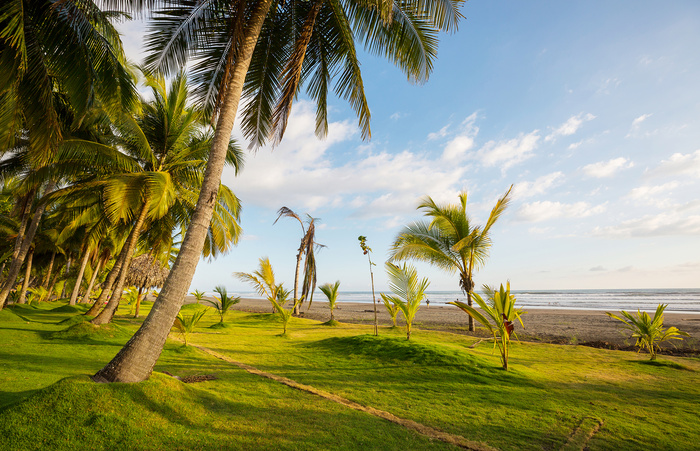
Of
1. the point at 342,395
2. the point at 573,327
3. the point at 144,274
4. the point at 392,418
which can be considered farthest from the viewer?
the point at 144,274

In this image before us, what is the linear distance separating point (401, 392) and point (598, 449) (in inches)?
95.6

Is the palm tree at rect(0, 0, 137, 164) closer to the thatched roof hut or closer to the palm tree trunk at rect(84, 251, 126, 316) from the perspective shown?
the palm tree trunk at rect(84, 251, 126, 316)

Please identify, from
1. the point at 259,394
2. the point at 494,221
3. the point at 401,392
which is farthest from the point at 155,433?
the point at 494,221

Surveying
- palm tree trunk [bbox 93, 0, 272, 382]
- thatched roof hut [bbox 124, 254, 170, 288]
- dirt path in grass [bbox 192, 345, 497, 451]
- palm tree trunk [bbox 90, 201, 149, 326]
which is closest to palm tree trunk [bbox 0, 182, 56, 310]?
palm tree trunk [bbox 90, 201, 149, 326]

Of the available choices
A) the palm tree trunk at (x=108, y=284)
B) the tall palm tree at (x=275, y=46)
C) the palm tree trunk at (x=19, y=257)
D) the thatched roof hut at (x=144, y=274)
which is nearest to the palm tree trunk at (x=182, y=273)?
the tall palm tree at (x=275, y=46)

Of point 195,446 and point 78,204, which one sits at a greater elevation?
point 78,204

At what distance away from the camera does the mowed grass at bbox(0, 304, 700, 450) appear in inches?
111

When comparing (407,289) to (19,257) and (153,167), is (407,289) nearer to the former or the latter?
(153,167)

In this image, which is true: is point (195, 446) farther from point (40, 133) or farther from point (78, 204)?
point (78, 204)

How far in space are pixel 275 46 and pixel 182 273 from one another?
17.9ft

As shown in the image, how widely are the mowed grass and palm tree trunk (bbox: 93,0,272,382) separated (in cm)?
30

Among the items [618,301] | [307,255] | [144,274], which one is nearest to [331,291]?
[307,255]

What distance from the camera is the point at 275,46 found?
22.8ft

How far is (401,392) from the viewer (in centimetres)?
485
